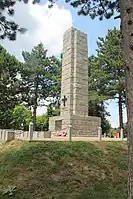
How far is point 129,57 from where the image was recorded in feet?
11.1

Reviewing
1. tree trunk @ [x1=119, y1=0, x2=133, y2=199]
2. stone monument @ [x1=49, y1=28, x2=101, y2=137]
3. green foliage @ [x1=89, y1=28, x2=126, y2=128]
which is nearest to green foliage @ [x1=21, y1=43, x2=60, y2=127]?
green foliage @ [x1=89, y1=28, x2=126, y2=128]

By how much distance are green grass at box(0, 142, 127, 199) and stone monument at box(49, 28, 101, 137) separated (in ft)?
17.1

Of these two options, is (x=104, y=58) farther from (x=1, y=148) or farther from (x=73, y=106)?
(x=1, y=148)

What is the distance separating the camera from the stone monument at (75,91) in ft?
54.2

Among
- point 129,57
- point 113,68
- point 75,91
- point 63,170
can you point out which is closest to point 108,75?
point 113,68

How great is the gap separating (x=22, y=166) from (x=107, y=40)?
69.7 ft

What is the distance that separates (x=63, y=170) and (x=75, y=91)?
8402 mm

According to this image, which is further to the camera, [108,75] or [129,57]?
[108,75]

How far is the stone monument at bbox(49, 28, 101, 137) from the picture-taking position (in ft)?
54.2

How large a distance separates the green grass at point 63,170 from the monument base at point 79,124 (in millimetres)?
4949

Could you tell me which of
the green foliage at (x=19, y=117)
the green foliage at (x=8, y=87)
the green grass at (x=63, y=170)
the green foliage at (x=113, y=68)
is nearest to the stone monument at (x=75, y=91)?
the green grass at (x=63, y=170)

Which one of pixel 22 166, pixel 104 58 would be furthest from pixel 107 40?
pixel 22 166

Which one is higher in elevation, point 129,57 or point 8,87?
point 8,87

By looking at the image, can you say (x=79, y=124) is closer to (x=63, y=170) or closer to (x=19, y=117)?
(x=63, y=170)
